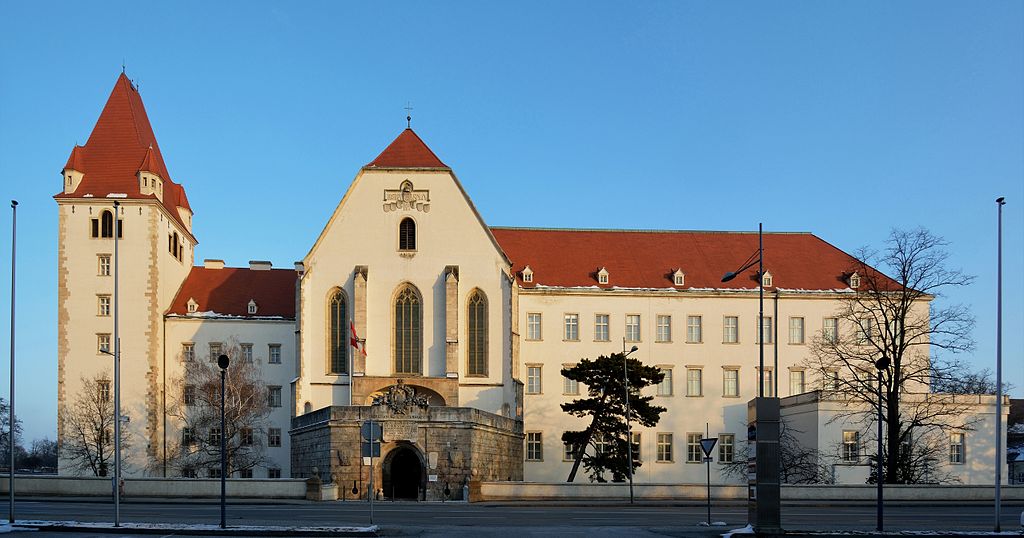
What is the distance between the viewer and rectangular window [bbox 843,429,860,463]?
56844 mm

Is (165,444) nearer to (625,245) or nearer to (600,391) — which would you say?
(600,391)

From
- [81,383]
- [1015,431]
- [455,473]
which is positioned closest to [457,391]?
[455,473]

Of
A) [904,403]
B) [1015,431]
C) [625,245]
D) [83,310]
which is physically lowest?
[1015,431]

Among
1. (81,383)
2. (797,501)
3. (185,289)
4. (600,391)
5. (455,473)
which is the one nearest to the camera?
(797,501)

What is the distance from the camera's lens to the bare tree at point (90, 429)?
62031 mm

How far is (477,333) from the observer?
6106 cm

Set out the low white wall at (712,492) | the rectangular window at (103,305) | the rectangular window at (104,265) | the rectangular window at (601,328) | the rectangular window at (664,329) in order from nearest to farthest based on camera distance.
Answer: the low white wall at (712,492) → the rectangular window at (103,305) → the rectangular window at (104,265) → the rectangular window at (601,328) → the rectangular window at (664,329)

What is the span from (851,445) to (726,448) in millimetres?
9844

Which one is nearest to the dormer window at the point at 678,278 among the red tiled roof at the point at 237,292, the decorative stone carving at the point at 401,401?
the decorative stone carving at the point at 401,401

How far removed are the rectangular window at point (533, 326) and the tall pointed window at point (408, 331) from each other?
816 cm

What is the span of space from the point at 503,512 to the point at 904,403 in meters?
30.5

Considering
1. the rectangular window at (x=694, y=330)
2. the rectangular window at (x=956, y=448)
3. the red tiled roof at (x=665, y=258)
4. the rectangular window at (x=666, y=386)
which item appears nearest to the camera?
the rectangular window at (x=956, y=448)

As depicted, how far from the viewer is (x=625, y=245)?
70750mm

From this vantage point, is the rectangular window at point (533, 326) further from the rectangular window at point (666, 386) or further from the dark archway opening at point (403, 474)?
the dark archway opening at point (403, 474)
